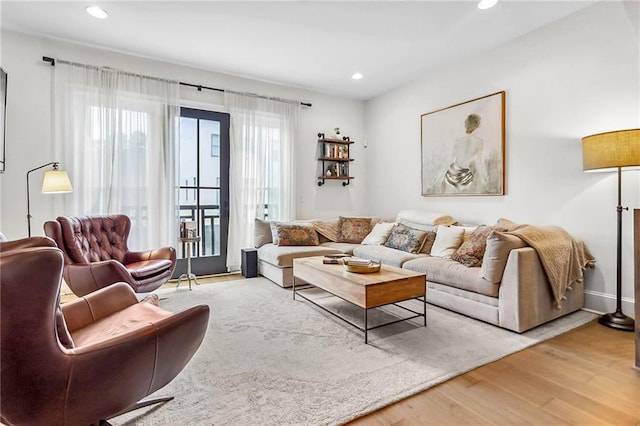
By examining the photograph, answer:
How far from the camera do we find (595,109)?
293 cm

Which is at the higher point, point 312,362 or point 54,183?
point 54,183

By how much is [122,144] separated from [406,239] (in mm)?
3505

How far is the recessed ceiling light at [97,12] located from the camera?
292cm

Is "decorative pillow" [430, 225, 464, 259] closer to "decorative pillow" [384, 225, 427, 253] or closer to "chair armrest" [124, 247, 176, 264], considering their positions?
"decorative pillow" [384, 225, 427, 253]

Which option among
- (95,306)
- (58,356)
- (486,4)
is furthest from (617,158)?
(95,306)

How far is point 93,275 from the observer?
2.60 metres

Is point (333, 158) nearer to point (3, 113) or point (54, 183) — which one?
point (54, 183)

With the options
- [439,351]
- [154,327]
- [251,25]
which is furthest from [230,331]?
[251,25]

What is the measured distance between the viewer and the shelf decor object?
525 centimetres

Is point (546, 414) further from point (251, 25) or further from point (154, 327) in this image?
point (251, 25)

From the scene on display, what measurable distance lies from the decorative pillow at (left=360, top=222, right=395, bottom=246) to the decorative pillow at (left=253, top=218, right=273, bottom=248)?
1319 millimetres

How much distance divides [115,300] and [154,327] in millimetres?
768

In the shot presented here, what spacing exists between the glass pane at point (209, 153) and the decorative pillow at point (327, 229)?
152 centimetres

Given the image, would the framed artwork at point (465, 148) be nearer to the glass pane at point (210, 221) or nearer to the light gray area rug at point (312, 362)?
the light gray area rug at point (312, 362)
